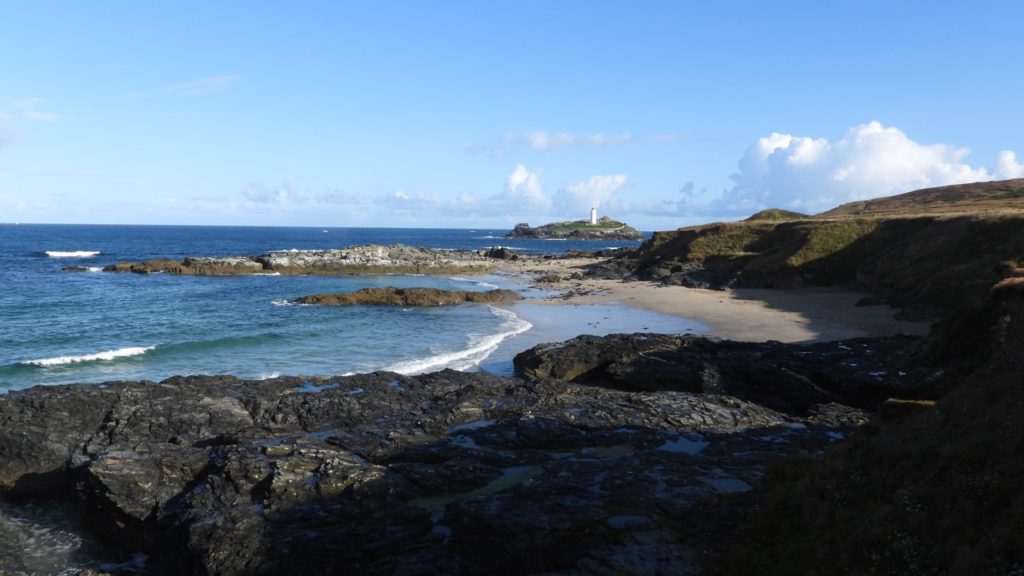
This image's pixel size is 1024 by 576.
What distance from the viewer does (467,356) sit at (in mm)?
29109

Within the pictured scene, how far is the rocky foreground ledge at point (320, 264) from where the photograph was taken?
70.8 meters

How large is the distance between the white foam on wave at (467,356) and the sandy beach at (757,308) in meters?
6.48

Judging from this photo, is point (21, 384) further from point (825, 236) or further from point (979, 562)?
point (825, 236)

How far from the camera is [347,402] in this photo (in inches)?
751

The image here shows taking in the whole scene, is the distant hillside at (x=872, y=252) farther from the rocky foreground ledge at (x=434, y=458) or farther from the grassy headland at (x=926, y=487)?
the rocky foreground ledge at (x=434, y=458)

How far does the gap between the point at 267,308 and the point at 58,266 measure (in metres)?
49.7

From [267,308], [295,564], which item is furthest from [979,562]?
[267,308]

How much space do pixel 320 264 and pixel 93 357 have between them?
4773cm

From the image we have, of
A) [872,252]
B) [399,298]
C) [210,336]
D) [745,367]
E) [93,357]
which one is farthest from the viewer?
[872,252]

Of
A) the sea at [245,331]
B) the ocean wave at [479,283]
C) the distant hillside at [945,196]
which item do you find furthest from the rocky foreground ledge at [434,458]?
the distant hillside at [945,196]

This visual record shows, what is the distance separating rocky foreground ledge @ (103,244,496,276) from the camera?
70.8m

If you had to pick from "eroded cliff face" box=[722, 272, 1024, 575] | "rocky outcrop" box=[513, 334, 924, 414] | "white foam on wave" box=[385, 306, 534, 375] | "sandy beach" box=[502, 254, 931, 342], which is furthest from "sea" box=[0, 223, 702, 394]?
"eroded cliff face" box=[722, 272, 1024, 575]

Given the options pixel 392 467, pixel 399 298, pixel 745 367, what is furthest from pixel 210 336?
pixel 745 367

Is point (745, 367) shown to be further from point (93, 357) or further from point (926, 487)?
point (93, 357)
